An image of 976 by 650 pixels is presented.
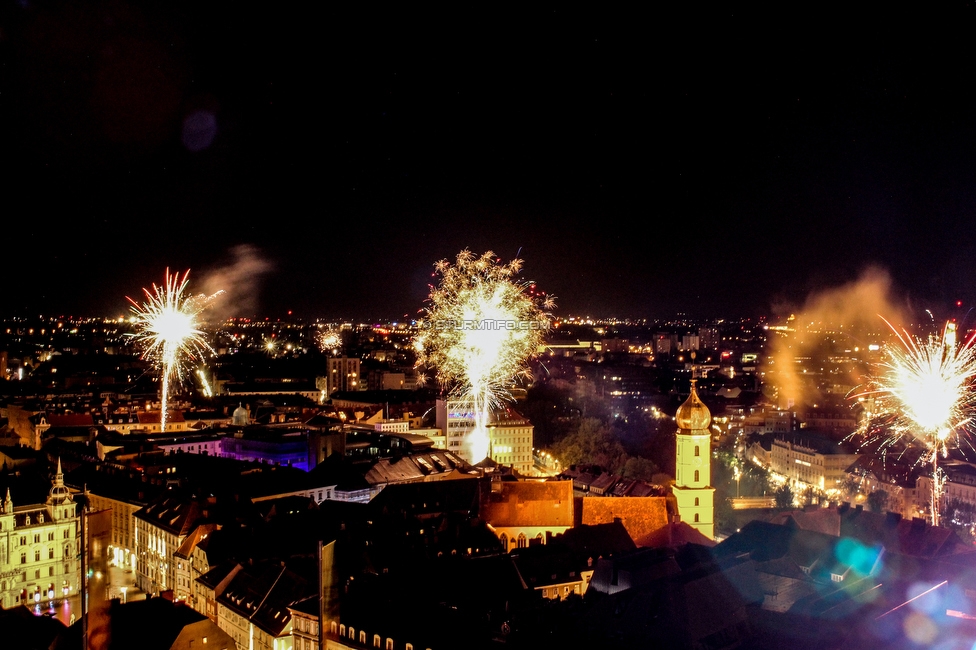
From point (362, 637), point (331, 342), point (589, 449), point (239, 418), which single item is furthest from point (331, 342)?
point (362, 637)

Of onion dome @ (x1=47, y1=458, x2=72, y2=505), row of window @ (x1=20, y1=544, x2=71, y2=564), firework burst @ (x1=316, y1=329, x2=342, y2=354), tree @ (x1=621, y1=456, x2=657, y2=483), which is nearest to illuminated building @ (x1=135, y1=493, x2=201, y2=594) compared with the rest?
row of window @ (x1=20, y1=544, x2=71, y2=564)

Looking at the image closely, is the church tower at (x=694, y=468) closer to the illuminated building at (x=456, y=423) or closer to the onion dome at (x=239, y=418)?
the illuminated building at (x=456, y=423)

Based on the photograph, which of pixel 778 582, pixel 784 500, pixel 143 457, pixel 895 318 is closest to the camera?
pixel 778 582

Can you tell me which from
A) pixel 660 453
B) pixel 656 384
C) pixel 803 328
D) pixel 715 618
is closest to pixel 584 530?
pixel 715 618

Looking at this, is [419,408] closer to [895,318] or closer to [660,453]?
[660,453]

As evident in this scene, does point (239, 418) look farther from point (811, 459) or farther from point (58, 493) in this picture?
point (811, 459)

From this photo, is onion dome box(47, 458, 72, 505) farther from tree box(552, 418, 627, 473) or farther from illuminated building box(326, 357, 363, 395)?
illuminated building box(326, 357, 363, 395)

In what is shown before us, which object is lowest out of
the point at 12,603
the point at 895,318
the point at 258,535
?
the point at 12,603
